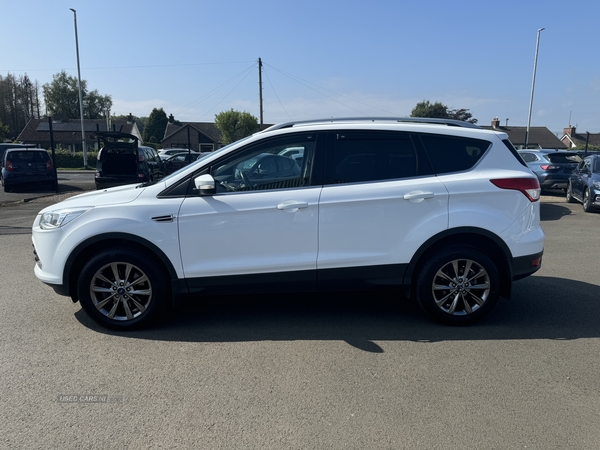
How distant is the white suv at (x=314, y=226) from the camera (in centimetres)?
424

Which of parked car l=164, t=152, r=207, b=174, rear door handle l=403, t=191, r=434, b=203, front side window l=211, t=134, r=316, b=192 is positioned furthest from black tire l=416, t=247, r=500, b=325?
parked car l=164, t=152, r=207, b=174

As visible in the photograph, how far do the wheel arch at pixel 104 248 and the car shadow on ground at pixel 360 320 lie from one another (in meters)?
0.49

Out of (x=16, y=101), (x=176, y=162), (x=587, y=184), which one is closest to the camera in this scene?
(x=587, y=184)

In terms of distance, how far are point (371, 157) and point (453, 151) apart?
82 cm

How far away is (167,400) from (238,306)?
1917mm

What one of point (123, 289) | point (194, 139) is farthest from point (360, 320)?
point (194, 139)

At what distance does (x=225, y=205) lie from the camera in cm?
423

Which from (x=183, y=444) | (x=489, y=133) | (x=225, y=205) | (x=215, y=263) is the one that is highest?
(x=489, y=133)

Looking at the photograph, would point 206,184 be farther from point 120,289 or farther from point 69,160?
point 69,160

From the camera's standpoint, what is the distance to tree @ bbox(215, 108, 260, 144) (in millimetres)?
60312

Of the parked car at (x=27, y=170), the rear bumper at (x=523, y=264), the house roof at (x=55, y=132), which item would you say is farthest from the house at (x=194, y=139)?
the rear bumper at (x=523, y=264)

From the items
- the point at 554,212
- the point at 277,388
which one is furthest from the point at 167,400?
the point at 554,212

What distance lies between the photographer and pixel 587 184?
41.9ft

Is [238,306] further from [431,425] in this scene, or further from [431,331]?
[431,425]
